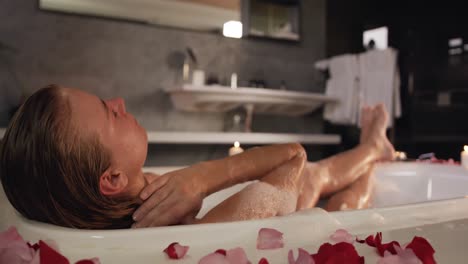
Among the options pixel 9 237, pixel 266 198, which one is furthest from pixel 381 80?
pixel 9 237

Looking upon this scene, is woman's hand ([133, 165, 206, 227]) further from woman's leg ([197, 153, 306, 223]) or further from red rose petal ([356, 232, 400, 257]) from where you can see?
red rose petal ([356, 232, 400, 257])

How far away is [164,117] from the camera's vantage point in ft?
10.1

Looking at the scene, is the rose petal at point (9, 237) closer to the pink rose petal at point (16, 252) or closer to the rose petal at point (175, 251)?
the pink rose petal at point (16, 252)

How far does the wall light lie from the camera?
3.25 meters

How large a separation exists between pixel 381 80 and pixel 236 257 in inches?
106

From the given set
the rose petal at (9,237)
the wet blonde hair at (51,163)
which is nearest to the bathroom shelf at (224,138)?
the wet blonde hair at (51,163)

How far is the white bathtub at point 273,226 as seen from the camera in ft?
2.36

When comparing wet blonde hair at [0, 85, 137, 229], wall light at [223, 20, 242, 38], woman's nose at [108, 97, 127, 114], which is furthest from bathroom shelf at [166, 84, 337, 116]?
wet blonde hair at [0, 85, 137, 229]

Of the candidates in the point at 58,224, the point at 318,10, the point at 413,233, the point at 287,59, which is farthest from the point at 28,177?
the point at 318,10

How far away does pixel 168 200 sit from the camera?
97 cm

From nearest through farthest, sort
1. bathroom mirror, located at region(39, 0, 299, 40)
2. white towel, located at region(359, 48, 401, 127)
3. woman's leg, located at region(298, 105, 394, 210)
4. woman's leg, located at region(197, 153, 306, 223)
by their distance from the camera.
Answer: woman's leg, located at region(197, 153, 306, 223) → woman's leg, located at region(298, 105, 394, 210) → bathroom mirror, located at region(39, 0, 299, 40) → white towel, located at region(359, 48, 401, 127)

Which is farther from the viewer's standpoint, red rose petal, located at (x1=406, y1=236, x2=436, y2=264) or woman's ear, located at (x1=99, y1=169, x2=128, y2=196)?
woman's ear, located at (x1=99, y1=169, x2=128, y2=196)

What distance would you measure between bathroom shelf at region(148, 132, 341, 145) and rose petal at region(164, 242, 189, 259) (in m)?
1.88

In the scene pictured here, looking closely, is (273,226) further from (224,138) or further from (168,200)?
(224,138)
